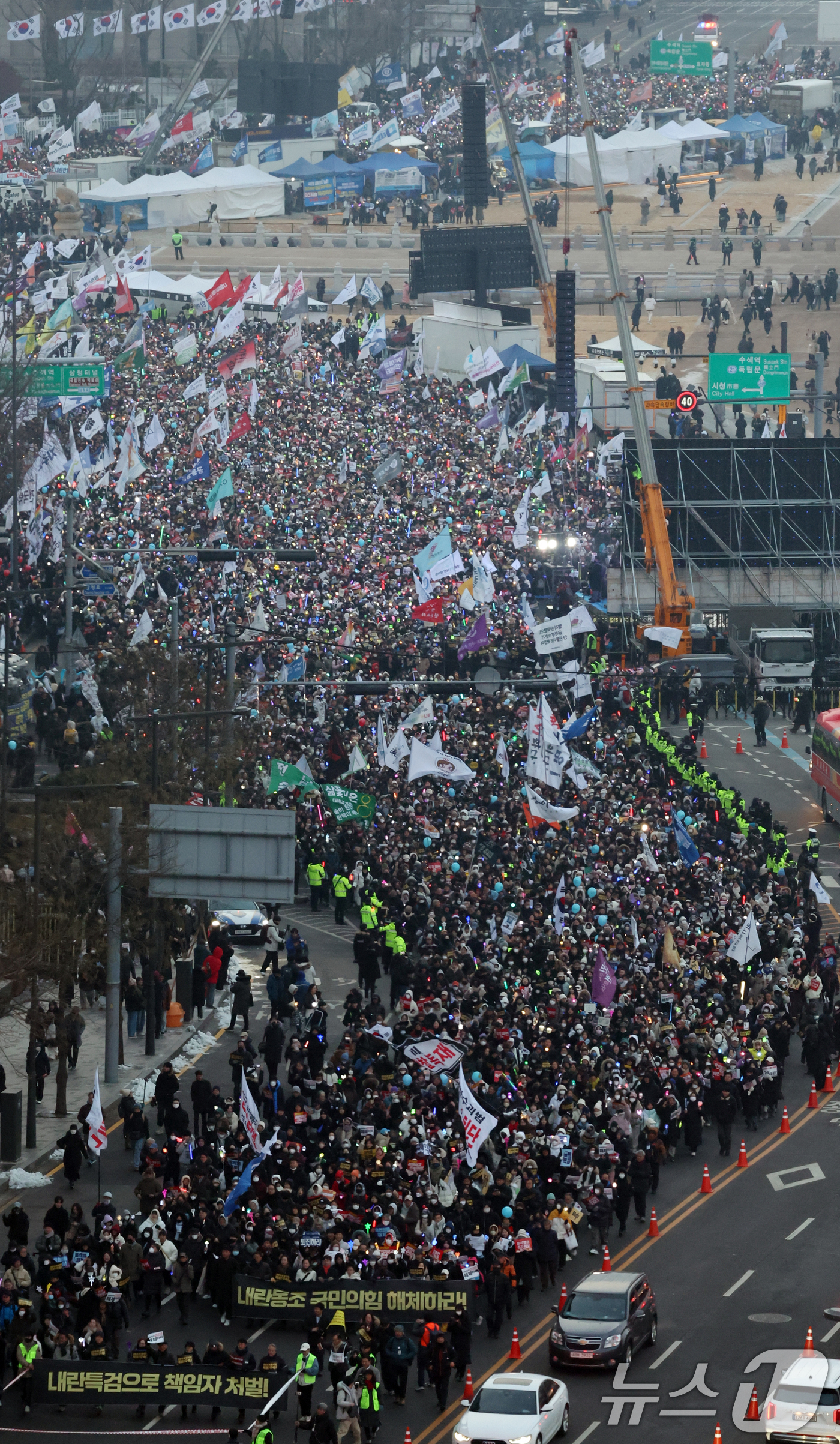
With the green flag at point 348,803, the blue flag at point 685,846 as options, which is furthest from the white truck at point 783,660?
the green flag at point 348,803

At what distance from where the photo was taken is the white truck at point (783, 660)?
6272cm

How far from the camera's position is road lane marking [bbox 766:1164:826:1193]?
3409 centimetres

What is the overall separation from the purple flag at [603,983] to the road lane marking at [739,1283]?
621 cm

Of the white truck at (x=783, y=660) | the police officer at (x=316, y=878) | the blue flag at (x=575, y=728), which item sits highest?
the blue flag at (x=575, y=728)

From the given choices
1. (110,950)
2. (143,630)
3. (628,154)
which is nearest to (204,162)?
(628,154)

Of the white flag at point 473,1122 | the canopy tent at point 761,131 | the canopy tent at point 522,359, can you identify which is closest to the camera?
the white flag at point 473,1122

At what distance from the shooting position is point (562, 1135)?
32.1m

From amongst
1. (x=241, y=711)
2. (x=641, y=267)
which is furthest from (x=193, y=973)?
(x=641, y=267)

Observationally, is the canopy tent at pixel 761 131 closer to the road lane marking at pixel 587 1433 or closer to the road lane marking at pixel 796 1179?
the road lane marking at pixel 796 1179

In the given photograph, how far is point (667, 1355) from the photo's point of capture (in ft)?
93.5

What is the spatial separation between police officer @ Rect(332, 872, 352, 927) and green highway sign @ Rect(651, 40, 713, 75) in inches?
3394

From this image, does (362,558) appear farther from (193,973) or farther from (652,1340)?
(652,1340)

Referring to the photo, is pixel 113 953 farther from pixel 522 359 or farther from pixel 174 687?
pixel 522 359

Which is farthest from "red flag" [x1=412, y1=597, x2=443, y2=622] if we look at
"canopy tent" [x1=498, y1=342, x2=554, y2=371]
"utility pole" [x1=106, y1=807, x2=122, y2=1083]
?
"canopy tent" [x1=498, y1=342, x2=554, y2=371]
